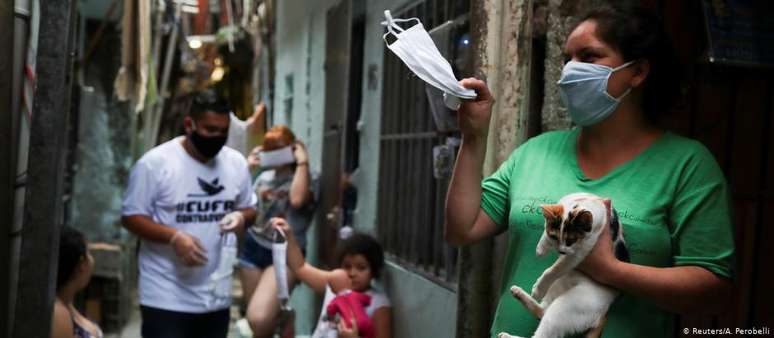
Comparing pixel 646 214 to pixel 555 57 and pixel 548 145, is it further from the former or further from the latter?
pixel 555 57

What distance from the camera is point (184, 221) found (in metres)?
3.43

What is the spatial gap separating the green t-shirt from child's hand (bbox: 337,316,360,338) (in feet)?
3.79

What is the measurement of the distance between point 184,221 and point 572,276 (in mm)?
2328

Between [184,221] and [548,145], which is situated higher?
[548,145]

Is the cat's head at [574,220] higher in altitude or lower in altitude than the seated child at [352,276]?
higher

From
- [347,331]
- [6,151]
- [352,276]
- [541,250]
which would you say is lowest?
[347,331]

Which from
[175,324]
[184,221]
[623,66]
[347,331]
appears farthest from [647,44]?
[175,324]

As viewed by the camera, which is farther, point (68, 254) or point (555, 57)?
point (68, 254)

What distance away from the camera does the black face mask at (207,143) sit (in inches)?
135

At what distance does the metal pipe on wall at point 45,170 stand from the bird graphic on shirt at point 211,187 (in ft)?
5.17

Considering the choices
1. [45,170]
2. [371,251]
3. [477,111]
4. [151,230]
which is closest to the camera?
[477,111]

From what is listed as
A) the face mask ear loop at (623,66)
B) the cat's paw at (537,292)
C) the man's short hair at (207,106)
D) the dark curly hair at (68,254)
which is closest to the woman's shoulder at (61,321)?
the dark curly hair at (68,254)

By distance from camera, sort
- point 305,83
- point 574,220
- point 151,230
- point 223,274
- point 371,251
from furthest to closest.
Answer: point 305,83 → point 223,274 → point 151,230 → point 371,251 → point 574,220

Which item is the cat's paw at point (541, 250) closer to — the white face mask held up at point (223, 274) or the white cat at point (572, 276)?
the white cat at point (572, 276)
